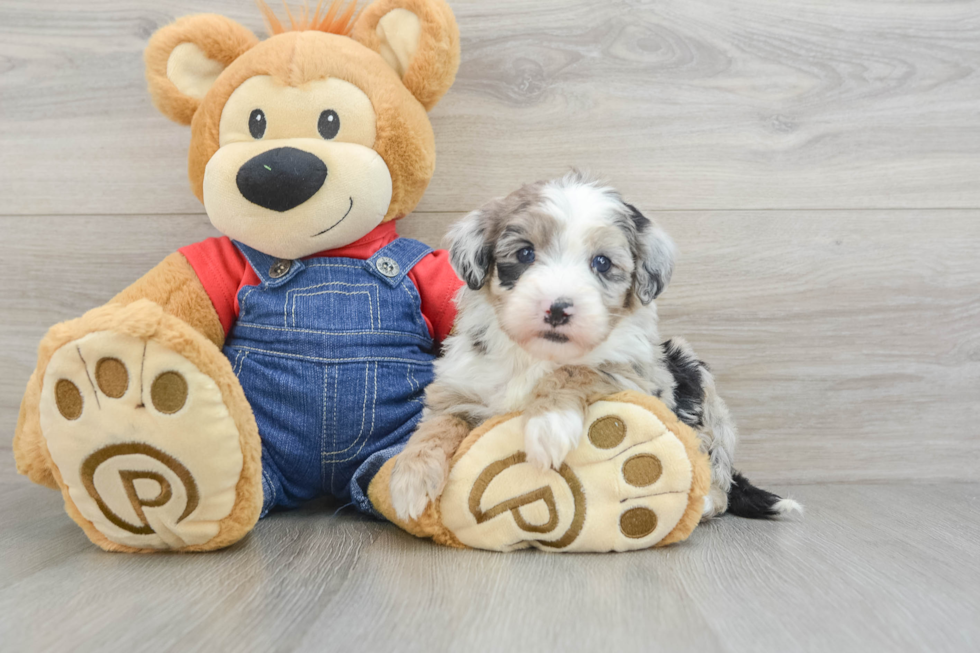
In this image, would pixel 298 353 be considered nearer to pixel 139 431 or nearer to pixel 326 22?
pixel 139 431

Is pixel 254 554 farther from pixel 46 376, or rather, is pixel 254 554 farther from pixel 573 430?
pixel 573 430

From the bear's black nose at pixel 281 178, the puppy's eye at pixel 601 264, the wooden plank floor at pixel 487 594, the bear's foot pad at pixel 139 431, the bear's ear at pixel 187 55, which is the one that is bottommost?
the wooden plank floor at pixel 487 594

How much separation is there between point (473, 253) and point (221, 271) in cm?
62

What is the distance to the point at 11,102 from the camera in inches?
75.4

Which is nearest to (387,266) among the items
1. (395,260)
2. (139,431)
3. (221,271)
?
(395,260)

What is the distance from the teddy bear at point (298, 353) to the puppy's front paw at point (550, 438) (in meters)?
0.04

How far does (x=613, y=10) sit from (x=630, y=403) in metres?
1.18

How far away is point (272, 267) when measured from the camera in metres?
1.58

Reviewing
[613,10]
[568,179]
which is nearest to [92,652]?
[568,179]

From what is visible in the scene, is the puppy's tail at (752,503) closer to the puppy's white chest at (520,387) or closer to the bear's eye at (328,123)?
the puppy's white chest at (520,387)

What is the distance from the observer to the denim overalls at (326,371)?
150 centimetres

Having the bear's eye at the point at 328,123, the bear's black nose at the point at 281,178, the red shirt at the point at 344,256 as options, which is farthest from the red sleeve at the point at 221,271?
the bear's eye at the point at 328,123

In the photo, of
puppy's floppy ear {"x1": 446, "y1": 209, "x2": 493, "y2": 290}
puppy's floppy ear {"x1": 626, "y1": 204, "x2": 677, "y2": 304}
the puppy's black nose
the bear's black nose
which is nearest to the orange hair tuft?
the bear's black nose

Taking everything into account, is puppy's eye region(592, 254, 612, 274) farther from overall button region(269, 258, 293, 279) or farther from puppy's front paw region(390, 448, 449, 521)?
overall button region(269, 258, 293, 279)
